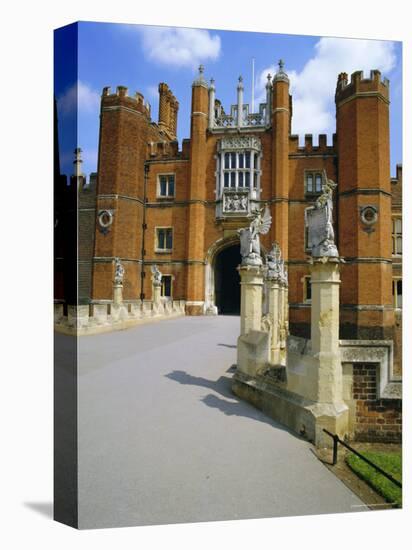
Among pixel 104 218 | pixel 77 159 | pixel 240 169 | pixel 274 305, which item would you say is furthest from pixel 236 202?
pixel 77 159

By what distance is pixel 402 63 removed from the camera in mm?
6355

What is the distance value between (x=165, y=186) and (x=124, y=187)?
232 inches

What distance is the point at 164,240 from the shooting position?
1747cm

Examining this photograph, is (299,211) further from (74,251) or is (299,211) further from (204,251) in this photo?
(74,251)

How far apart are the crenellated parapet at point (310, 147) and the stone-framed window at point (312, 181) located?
34.5 inches

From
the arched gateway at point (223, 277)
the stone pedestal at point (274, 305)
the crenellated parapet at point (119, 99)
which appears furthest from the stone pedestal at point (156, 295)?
the crenellated parapet at point (119, 99)

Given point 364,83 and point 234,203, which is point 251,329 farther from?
point 234,203

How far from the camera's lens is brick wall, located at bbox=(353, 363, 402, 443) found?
5.97 metres

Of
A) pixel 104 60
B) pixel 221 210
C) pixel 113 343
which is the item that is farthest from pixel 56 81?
pixel 221 210

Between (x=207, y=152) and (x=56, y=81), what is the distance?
15413mm

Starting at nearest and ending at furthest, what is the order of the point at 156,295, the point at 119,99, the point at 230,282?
1. the point at 119,99
2. the point at 156,295
3. the point at 230,282

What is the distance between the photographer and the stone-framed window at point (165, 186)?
16.4m

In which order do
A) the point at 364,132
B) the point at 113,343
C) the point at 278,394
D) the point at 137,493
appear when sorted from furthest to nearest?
the point at 364,132 < the point at 113,343 < the point at 278,394 < the point at 137,493

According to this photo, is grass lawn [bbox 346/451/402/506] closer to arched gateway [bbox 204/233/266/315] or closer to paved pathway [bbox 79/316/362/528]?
paved pathway [bbox 79/316/362/528]
